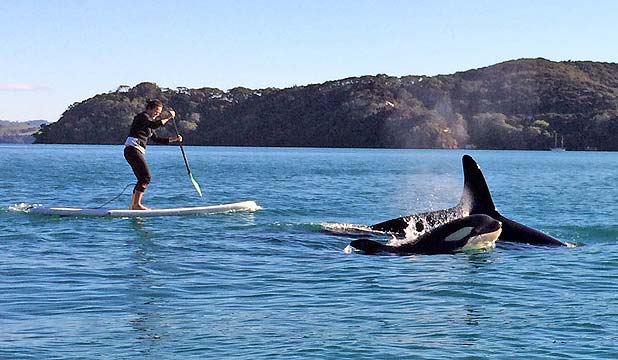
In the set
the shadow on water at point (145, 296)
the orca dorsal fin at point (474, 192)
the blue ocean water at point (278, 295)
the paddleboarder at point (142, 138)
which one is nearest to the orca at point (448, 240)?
the blue ocean water at point (278, 295)

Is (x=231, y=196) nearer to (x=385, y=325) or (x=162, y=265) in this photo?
(x=162, y=265)

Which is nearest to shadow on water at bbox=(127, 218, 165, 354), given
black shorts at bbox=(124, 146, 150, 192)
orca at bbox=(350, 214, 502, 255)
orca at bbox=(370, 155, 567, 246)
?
orca at bbox=(350, 214, 502, 255)

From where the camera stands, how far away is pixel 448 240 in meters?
19.0

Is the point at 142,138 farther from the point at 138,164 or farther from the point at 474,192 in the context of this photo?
the point at 474,192

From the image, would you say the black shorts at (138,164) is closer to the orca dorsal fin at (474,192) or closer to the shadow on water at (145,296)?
the shadow on water at (145,296)

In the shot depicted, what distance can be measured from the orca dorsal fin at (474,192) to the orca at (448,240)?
0.96 meters

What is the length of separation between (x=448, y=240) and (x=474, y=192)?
1814mm

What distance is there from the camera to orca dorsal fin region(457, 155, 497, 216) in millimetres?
20328

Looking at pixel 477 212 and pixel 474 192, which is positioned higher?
pixel 474 192

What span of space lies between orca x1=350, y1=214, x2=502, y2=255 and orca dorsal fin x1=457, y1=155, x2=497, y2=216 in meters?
0.96

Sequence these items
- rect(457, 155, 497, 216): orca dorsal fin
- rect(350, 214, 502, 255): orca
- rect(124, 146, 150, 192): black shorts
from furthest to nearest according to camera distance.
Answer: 1. rect(124, 146, 150, 192): black shorts
2. rect(457, 155, 497, 216): orca dorsal fin
3. rect(350, 214, 502, 255): orca

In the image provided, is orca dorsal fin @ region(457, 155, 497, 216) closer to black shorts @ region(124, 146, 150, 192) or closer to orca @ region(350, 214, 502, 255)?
orca @ region(350, 214, 502, 255)

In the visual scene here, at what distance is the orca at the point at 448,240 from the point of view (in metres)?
18.9

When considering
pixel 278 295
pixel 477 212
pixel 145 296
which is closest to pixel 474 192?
pixel 477 212
